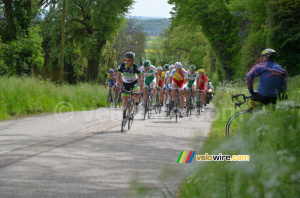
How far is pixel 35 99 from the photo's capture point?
882 inches

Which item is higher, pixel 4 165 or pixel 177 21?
pixel 177 21

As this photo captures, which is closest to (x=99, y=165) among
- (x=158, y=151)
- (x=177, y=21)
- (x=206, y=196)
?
(x=158, y=151)

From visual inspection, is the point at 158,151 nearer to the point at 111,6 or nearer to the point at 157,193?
the point at 157,193

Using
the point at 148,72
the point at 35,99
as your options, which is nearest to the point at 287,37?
the point at 148,72

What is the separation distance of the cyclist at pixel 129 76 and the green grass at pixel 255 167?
8.55 m

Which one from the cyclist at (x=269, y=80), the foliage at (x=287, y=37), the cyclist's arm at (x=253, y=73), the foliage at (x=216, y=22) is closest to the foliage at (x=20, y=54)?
the foliage at (x=287, y=37)

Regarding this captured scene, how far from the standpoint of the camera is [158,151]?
10.1m

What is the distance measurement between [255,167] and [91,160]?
5.36 meters

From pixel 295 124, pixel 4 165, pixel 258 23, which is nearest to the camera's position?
pixel 295 124

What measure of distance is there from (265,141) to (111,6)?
43794mm

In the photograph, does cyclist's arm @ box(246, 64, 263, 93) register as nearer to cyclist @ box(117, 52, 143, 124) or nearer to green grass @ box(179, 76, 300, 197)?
green grass @ box(179, 76, 300, 197)

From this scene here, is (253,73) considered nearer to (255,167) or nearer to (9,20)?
(255,167)

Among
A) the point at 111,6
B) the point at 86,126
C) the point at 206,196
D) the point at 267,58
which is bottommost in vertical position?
the point at 86,126

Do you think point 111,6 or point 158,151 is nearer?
point 158,151
